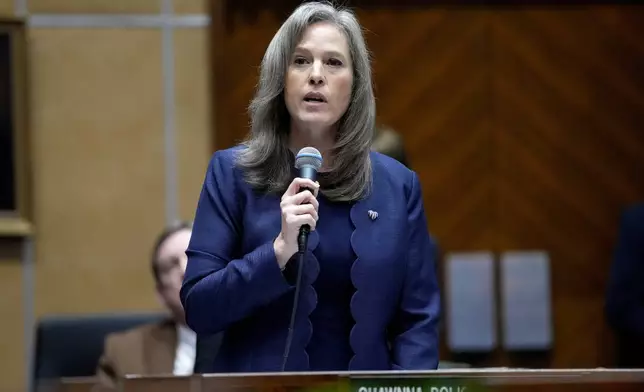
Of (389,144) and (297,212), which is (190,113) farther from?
(297,212)

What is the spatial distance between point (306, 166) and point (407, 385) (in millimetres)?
570

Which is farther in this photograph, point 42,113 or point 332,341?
point 42,113

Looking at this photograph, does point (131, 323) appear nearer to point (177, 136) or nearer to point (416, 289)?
point (177, 136)

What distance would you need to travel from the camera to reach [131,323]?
14.4ft

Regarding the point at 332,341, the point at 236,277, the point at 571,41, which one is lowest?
the point at 332,341

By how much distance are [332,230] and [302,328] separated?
0.21 metres

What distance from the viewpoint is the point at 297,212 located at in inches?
86.3

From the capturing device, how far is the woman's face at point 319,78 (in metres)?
2.38

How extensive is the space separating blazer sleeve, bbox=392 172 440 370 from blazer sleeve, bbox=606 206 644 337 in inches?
99.6

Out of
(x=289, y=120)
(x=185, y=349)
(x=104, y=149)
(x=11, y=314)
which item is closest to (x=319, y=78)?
(x=289, y=120)

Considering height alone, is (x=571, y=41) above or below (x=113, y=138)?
above

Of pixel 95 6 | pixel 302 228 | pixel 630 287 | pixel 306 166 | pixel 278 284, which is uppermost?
pixel 95 6

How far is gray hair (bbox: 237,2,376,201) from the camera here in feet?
7.86

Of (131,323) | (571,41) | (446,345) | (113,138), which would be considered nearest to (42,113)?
(113,138)
